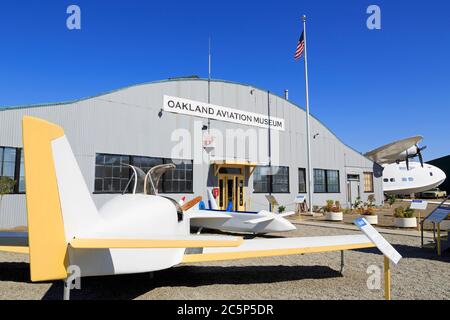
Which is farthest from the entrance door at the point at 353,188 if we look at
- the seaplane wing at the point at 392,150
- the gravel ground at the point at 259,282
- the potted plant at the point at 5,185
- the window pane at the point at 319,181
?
the potted plant at the point at 5,185

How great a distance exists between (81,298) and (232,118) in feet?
49.6

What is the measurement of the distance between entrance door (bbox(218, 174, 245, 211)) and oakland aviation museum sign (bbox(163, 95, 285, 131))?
3783 millimetres

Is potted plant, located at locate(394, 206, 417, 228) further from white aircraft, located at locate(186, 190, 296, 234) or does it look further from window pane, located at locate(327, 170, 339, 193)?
window pane, located at locate(327, 170, 339, 193)

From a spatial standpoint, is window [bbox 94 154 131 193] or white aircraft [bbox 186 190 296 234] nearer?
white aircraft [bbox 186 190 296 234]

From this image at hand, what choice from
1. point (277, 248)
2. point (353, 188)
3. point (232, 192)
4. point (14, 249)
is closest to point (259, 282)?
point (277, 248)

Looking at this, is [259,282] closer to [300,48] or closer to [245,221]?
[245,221]

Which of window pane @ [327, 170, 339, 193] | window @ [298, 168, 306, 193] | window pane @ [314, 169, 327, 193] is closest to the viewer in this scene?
window @ [298, 168, 306, 193]

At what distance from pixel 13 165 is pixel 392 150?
31013 mm

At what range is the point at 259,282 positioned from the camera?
5.58 metres

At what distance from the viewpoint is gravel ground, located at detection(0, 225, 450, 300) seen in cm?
480

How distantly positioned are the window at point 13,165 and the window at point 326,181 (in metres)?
19.1

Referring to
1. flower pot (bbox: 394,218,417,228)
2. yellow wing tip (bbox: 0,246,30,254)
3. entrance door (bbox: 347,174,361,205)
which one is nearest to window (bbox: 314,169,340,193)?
entrance door (bbox: 347,174,361,205)
